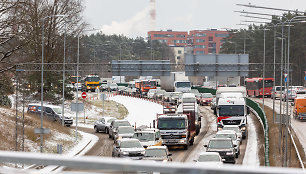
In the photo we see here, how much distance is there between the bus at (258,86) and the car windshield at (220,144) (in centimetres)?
5613

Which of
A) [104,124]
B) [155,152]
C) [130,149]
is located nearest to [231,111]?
[104,124]

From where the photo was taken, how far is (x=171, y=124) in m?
37.6

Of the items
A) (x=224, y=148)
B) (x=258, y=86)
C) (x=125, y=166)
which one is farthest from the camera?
(x=258, y=86)

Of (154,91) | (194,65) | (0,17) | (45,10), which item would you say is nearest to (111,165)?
(0,17)

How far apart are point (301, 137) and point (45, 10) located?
3868 cm

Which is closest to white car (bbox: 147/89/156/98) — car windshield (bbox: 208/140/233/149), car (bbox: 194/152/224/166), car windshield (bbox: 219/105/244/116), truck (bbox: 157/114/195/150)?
car windshield (bbox: 219/105/244/116)

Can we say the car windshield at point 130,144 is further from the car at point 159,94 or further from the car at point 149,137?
the car at point 159,94

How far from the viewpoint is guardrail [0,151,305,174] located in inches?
141

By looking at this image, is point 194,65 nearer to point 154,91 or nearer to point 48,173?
point 154,91

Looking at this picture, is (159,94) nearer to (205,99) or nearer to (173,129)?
(205,99)

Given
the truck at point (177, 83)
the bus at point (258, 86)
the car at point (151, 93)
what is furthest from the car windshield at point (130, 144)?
the car at point (151, 93)

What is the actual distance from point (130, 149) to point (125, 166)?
89.6 ft

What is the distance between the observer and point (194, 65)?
205 feet

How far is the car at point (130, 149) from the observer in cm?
3086
